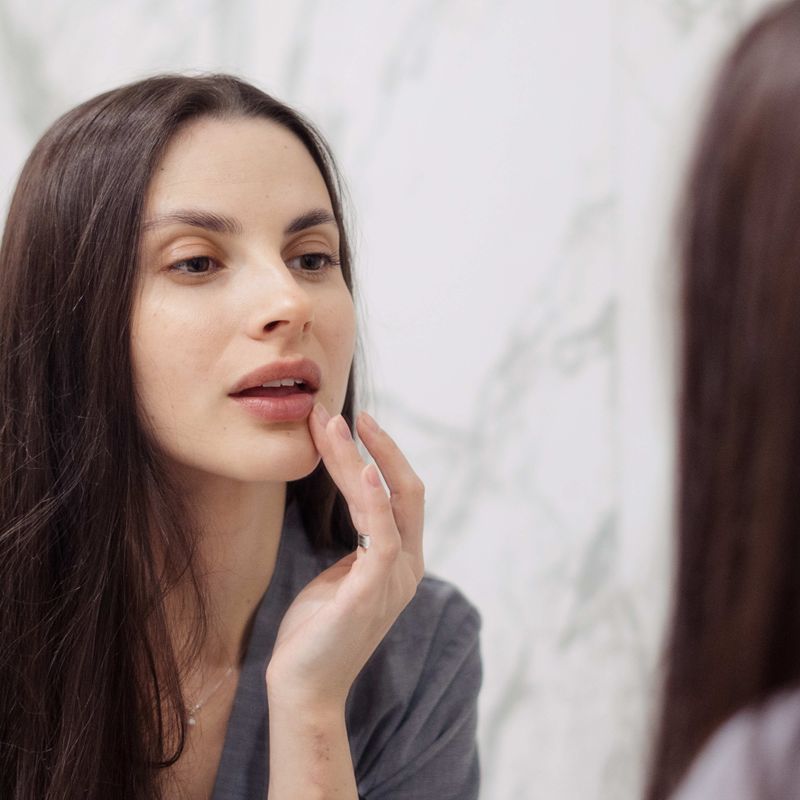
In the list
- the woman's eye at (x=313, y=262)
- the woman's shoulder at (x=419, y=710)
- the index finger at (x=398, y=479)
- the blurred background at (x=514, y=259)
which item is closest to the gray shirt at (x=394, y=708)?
the woman's shoulder at (x=419, y=710)

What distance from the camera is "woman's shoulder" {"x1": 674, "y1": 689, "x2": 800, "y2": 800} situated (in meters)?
Result: 0.43

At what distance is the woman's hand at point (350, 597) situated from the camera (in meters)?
0.83

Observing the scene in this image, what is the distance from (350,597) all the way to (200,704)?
0.67 ft

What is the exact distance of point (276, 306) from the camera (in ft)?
2.63

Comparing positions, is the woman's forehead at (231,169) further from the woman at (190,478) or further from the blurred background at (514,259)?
the blurred background at (514,259)

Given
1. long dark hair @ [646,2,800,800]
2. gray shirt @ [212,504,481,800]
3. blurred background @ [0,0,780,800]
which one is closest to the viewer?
long dark hair @ [646,2,800,800]

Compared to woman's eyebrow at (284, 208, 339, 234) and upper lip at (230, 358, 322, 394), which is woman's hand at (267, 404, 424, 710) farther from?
woman's eyebrow at (284, 208, 339, 234)

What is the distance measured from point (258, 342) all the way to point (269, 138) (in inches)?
7.0

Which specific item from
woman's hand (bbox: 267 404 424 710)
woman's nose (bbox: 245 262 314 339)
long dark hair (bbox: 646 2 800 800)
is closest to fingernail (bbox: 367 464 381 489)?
woman's hand (bbox: 267 404 424 710)

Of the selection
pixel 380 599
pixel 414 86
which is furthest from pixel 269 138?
pixel 414 86

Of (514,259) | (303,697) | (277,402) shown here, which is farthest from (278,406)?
(514,259)

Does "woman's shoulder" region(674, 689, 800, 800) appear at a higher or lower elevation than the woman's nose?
lower

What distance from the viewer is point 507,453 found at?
140 centimetres

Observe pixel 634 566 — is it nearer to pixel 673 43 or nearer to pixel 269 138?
pixel 673 43
